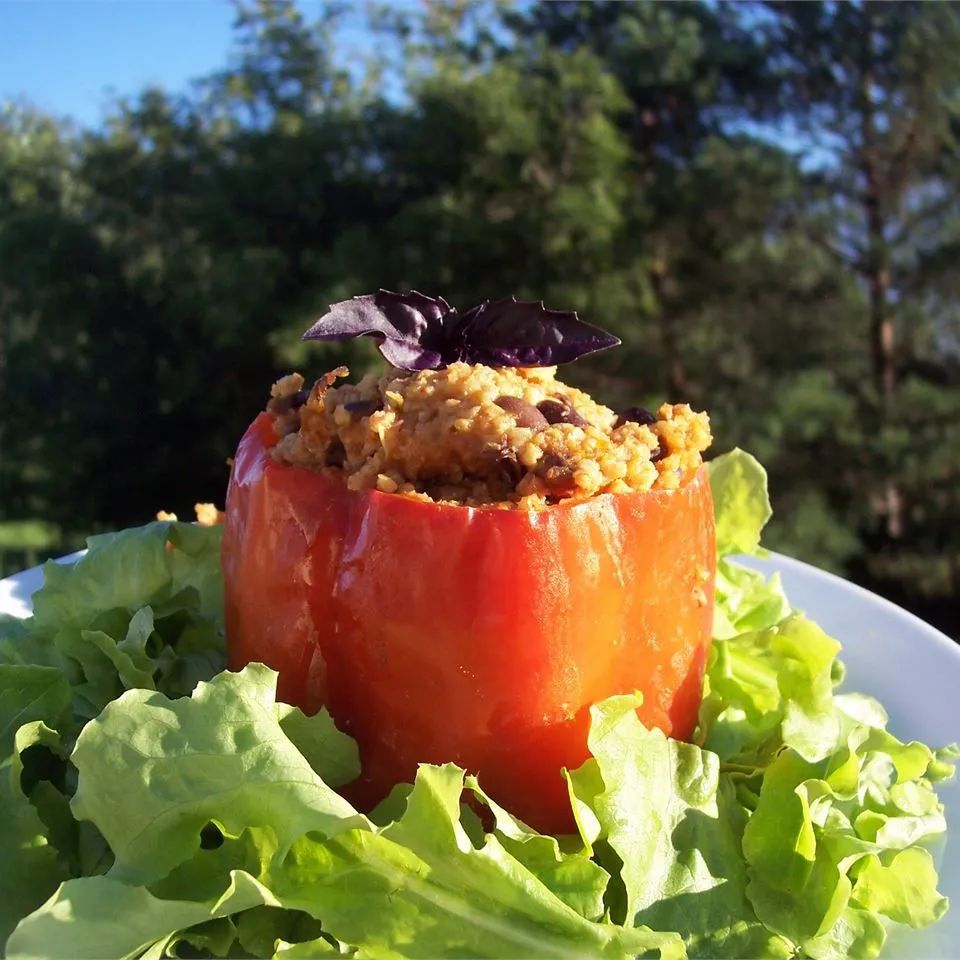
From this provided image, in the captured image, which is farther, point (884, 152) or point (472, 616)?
point (884, 152)

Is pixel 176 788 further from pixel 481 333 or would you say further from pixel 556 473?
pixel 481 333

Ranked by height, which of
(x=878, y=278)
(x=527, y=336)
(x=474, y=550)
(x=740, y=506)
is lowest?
(x=740, y=506)

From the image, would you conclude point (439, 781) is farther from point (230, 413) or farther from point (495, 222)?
point (230, 413)

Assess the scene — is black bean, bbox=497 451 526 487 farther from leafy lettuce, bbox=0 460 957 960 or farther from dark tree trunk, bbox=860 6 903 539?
dark tree trunk, bbox=860 6 903 539

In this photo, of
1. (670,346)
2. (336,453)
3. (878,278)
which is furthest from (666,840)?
(878,278)

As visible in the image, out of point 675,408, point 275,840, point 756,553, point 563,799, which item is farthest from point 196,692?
point 756,553

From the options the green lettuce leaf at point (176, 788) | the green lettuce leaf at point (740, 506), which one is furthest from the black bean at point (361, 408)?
the green lettuce leaf at point (740, 506)
